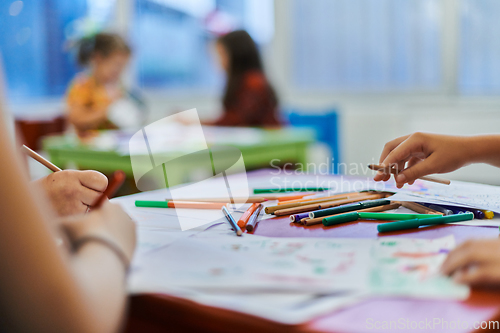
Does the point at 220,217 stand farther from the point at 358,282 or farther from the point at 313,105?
the point at 313,105

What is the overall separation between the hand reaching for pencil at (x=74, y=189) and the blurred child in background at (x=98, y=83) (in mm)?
1819

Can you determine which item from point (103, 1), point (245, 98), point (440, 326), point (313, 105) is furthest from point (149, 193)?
point (103, 1)

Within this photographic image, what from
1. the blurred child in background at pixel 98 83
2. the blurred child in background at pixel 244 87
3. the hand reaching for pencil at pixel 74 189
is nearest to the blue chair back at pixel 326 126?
the blurred child in background at pixel 244 87

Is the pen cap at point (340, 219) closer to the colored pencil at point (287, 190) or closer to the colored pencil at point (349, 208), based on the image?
the colored pencil at point (349, 208)

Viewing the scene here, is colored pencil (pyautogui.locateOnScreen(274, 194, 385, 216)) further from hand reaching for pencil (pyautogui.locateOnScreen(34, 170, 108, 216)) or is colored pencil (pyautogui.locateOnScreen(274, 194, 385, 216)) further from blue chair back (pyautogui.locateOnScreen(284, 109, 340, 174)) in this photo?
blue chair back (pyautogui.locateOnScreen(284, 109, 340, 174))

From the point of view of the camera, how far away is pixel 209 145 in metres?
1.47

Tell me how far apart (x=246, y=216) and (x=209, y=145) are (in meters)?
0.93

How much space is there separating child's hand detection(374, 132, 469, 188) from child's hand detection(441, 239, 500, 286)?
297 millimetres

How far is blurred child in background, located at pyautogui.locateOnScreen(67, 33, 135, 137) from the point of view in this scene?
7.53ft

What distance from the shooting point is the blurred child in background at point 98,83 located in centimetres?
229

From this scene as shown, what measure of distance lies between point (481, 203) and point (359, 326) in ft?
1.37

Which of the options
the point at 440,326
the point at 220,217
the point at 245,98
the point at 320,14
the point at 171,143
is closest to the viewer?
the point at 440,326

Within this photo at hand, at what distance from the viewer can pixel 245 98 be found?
2385mm

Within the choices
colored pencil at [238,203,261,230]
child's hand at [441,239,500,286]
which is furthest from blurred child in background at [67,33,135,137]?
child's hand at [441,239,500,286]
